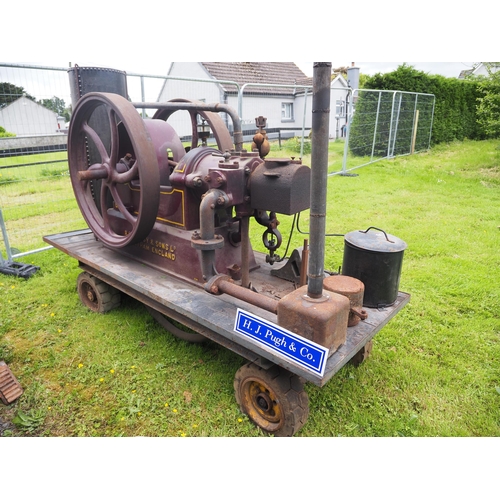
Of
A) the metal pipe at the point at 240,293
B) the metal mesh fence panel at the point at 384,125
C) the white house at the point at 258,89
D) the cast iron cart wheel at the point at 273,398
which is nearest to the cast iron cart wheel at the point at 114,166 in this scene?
the metal pipe at the point at 240,293

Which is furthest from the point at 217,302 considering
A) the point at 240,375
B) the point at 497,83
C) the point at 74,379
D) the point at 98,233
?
the point at 497,83

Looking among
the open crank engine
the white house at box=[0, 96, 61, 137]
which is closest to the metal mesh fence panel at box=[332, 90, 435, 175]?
the white house at box=[0, 96, 61, 137]

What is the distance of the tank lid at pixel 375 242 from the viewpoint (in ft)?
7.50

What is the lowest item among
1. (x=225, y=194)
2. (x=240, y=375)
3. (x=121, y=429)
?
(x=121, y=429)

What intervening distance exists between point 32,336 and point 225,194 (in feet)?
6.23

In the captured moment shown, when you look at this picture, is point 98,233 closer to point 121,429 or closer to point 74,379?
point 74,379

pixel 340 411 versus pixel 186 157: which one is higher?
pixel 186 157

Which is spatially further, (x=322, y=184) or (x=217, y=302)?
(x=217, y=302)

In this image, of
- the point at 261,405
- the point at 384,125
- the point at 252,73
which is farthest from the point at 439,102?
the point at 261,405

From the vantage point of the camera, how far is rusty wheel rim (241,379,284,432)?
208 centimetres

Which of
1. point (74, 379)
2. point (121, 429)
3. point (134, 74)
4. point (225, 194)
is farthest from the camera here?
point (134, 74)

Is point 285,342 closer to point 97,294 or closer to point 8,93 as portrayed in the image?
point 97,294

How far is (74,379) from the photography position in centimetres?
256

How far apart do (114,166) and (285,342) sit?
1.84 meters
